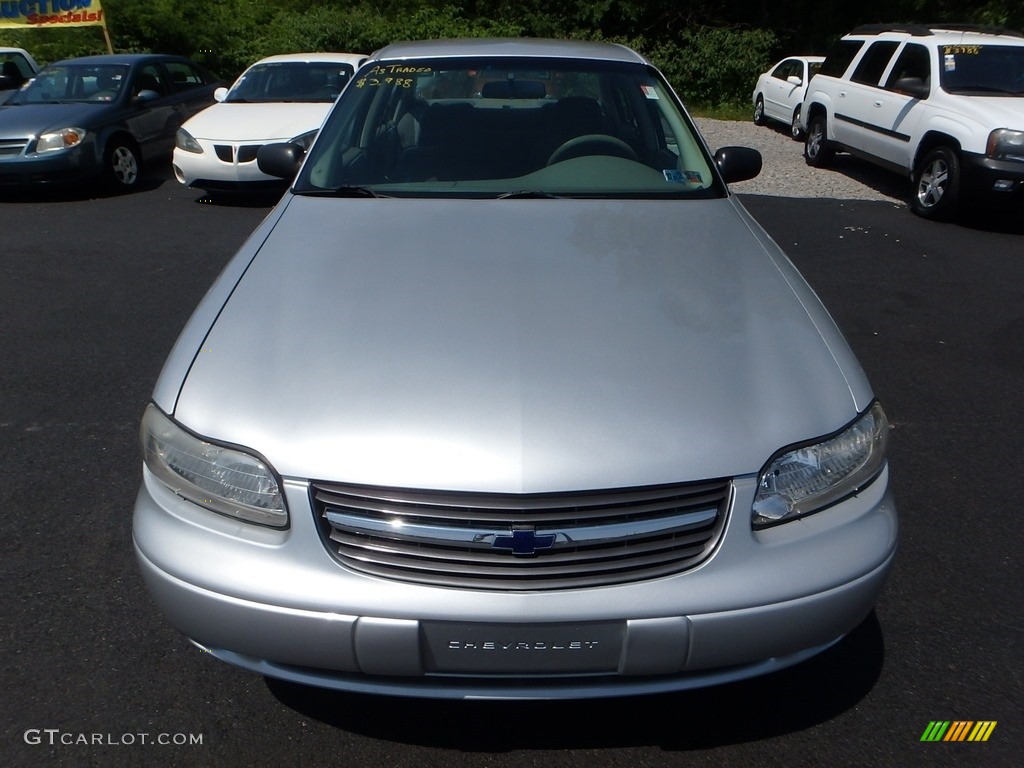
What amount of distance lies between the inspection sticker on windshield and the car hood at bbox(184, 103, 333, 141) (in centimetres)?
557

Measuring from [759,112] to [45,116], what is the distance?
1103cm

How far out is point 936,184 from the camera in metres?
8.47

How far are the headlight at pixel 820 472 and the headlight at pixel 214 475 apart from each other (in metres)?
1.12

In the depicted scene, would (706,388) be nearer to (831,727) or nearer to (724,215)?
(831,727)

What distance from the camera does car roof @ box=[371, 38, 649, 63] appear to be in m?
4.05

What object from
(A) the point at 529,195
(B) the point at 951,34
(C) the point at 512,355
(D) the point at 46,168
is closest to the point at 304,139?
(D) the point at 46,168

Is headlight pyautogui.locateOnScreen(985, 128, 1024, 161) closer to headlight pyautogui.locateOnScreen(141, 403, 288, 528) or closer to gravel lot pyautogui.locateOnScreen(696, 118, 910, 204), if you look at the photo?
gravel lot pyautogui.locateOnScreen(696, 118, 910, 204)

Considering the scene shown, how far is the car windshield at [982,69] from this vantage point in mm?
8656

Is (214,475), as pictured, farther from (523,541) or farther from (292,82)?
(292,82)

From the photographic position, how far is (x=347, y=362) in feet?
7.61

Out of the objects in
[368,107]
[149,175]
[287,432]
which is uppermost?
[368,107]

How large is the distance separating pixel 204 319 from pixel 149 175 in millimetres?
9283

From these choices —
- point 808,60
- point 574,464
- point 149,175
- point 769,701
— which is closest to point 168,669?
point 574,464

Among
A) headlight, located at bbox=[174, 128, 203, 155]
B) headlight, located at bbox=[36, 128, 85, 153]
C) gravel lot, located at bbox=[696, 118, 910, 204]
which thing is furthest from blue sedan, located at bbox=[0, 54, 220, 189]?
gravel lot, located at bbox=[696, 118, 910, 204]
